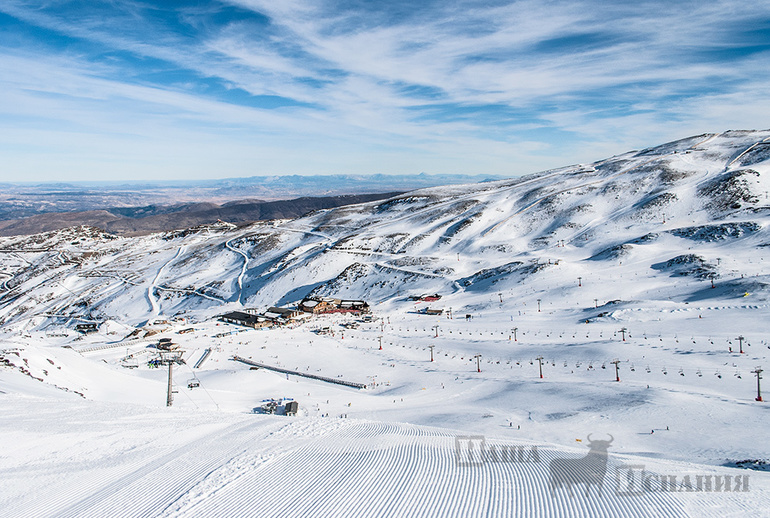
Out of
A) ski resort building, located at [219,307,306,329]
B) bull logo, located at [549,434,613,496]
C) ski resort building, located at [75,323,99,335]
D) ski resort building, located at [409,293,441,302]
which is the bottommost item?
ski resort building, located at [75,323,99,335]

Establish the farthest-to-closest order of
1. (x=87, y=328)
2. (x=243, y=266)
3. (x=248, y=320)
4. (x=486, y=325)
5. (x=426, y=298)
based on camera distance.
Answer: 1. (x=243, y=266)
2. (x=426, y=298)
3. (x=87, y=328)
4. (x=248, y=320)
5. (x=486, y=325)

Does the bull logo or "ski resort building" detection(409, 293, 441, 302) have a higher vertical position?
the bull logo

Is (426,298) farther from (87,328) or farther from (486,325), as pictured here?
(87,328)

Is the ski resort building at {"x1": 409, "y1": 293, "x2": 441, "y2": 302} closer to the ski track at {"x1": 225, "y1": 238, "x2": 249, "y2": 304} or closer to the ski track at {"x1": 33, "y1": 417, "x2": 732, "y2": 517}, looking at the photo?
the ski track at {"x1": 225, "y1": 238, "x2": 249, "y2": 304}

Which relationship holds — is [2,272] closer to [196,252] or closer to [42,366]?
[196,252]

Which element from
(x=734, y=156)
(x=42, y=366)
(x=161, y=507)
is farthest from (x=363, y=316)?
(x=734, y=156)

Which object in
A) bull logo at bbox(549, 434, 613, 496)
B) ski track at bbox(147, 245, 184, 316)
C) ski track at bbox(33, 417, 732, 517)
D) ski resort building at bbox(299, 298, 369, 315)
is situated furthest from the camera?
ski track at bbox(147, 245, 184, 316)

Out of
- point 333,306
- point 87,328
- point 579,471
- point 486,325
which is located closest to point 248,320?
point 333,306

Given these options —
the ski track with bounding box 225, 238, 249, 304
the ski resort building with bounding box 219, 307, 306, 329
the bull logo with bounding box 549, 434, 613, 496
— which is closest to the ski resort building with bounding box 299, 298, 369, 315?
the ski resort building with bounding box 219, 307, 306, 329
